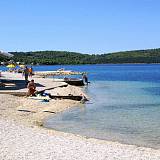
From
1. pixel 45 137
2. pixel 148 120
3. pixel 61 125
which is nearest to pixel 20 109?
pixel 61 125

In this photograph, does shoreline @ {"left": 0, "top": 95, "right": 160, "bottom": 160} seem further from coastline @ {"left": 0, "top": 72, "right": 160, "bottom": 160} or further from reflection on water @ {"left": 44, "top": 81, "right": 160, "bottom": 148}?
reflection on water @ {"left": 44, "top": 81, "right": 160, "bottom": 148}

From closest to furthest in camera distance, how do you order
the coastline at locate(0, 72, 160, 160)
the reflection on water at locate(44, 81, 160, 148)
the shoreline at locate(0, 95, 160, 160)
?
the coastline at locate(0, 72, 160, 160) < the shoreline at locate(0, 95, 160, 160) < the reflection on water at locate(44, 81, 160, 148)

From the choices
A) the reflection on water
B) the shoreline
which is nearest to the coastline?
the shoreline

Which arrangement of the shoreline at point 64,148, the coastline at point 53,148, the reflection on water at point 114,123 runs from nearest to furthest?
the coastline at point 53,148 → the shoreline at point 64,148 → the reflection on water at point 114,123

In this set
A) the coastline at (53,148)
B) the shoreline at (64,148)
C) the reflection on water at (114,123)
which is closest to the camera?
the coastline at (53,148)

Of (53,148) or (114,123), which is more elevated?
(53,148)

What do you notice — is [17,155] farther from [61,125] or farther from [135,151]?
[61,125]

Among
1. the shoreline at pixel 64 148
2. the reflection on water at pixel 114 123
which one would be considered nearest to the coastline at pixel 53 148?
the shoreline at pixel 64 148

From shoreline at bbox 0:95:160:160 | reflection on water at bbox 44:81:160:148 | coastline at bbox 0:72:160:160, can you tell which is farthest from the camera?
reflection on water at bbox 44:81:160:148

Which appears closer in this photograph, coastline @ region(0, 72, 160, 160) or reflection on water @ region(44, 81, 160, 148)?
coastline @ region(0, 72, 160, 160)

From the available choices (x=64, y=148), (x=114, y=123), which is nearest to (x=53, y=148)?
(x=64, y=148)

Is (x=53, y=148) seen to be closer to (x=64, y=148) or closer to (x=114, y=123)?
(x=64, y=148)

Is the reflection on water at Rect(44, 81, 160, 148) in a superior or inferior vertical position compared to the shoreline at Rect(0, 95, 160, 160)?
inferior

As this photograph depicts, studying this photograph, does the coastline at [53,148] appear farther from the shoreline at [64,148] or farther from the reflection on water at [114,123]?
the reflection on water at [114,123]
